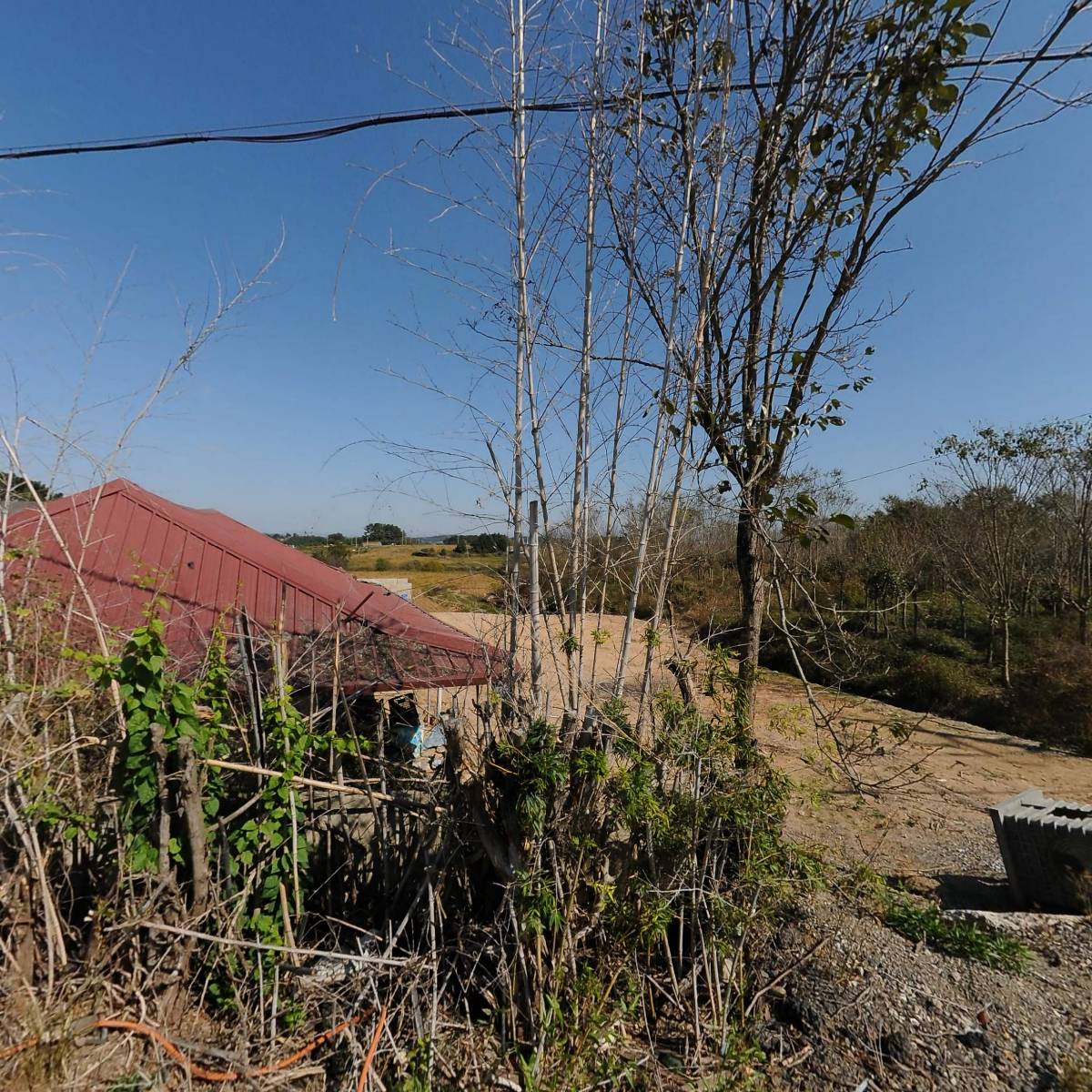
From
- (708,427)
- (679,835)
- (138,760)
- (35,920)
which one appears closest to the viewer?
(138,760)

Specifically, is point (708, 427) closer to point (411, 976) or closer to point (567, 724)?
point (567, 724)

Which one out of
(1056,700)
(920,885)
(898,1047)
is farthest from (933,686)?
(898,1047)

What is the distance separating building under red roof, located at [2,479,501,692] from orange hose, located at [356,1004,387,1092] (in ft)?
4.18

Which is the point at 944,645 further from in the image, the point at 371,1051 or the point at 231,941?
the point at 231,941

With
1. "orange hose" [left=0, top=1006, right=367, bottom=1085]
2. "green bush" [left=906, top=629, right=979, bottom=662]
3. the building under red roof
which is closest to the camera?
"orange hose" [left=0, top=1006, right=367, bottom=1085]

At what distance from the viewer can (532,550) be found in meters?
2.48

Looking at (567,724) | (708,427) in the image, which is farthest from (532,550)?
(708,427)

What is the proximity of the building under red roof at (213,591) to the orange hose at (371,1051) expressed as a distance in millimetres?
1275

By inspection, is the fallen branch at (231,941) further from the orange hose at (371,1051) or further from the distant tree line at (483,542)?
the distant tree line at (483,542)

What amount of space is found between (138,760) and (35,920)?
0.81m

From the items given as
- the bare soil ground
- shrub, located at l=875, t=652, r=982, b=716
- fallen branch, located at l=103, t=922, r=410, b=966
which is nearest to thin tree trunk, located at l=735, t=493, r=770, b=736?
the bare soil ground

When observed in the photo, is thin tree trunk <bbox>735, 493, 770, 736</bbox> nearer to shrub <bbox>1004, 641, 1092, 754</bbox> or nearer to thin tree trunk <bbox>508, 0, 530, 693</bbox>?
thin tree trunk <bbox>508, 0, 530, 693</bbox>

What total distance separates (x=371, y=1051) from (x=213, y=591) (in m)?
2.77

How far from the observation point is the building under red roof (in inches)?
120
